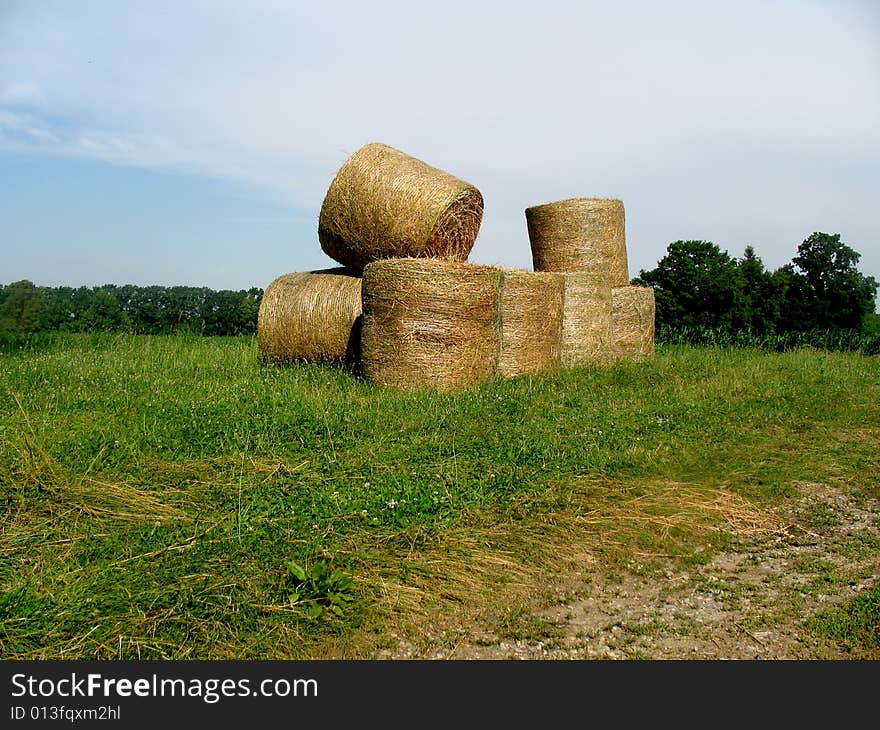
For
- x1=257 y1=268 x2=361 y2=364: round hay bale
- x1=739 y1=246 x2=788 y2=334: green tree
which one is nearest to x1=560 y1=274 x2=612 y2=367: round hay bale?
x1=257 y1=268 x2=361 y2=364: round hay bale

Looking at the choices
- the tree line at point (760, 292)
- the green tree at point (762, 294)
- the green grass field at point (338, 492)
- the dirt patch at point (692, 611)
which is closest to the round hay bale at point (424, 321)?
the green grass field at point (338, 492)

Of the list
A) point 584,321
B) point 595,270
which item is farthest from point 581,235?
point 584,321

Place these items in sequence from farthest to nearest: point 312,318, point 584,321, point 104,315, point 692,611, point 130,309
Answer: point 130,309 < point 104,315 < point 584,321 < point 312,318 < point 692,611

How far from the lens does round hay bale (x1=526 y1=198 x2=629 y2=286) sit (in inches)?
418

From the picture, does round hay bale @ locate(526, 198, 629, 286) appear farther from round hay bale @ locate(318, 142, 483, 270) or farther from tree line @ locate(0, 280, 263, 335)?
tree line @ locate(0, 280, 263, 335)

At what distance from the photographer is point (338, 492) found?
4465 millimetres

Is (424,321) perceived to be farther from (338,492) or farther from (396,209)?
(338,492)

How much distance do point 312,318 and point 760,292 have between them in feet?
45.1

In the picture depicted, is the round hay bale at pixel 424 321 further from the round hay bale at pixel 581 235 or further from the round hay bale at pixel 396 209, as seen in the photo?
the round hay bale at pixel 581 235

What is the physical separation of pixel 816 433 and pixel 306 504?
4998mm

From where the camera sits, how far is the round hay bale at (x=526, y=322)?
8.71 metres

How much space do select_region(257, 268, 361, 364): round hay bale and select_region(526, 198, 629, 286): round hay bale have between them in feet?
10.1

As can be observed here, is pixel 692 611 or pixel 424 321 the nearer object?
pixel 692 611

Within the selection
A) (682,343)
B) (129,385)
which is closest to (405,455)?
(129,385)
